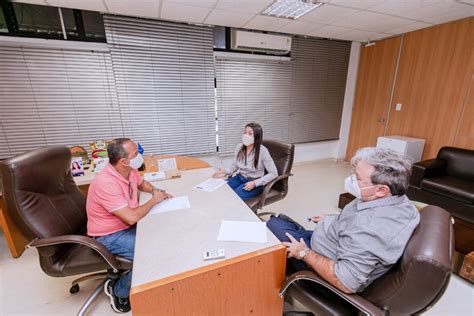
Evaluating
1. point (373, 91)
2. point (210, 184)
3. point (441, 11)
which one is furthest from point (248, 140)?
point (373, 91)

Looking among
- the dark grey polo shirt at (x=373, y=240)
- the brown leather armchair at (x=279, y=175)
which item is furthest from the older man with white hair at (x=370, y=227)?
the brown leather armchair at (x=279, y=175)

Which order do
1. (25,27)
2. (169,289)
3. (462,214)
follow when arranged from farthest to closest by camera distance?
(25,27) < (462,214) < (169,289)

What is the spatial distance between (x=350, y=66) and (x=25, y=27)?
212 inches

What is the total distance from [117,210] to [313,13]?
3.17 metres

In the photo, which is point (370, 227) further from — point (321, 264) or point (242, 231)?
point (242, 231)

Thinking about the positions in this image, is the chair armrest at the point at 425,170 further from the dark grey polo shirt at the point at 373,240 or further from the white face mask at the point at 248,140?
the dark grey polo shirt at the point at 373,240

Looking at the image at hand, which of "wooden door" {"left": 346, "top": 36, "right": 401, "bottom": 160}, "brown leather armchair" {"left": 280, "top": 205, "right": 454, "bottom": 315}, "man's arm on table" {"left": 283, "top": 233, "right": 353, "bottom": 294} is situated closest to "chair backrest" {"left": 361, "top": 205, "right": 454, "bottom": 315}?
"brown leather armchair" {"left": 280, "top": 205, "right": 454, "bottom": 315}

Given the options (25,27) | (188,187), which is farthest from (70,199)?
(25,27)

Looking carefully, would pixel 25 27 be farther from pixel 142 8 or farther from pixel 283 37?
pixel 283 37

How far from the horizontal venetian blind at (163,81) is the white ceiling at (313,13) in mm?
197

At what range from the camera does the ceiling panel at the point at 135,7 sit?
241 cm

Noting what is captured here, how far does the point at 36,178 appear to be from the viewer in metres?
1.24

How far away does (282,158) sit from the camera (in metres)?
2.34

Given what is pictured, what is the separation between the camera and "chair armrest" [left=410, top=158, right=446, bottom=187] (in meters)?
2.73
